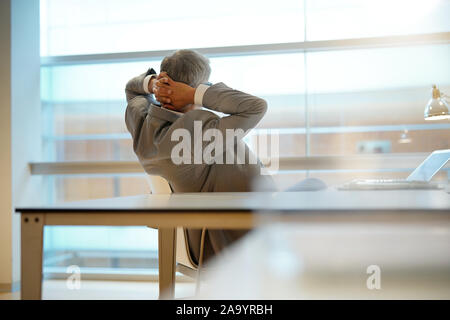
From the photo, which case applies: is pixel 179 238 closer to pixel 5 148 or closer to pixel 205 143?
pixel 205 143

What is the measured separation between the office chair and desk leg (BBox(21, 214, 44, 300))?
2.51 ft

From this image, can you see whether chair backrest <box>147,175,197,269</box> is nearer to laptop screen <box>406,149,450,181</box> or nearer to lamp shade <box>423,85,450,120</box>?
laptop screen <box>406,149,450,181</box>

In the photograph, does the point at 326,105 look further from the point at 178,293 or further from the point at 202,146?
the point at 202,146

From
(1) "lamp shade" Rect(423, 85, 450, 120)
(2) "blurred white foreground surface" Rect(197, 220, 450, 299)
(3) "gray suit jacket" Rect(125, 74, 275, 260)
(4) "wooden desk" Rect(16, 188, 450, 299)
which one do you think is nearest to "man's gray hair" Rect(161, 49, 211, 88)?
(3) "gray suit jacket" Rect(125, 74, 275, 260)

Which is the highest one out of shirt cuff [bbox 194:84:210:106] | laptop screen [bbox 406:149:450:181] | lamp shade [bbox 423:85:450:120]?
lamp shade [bbox 423:85:450:120]

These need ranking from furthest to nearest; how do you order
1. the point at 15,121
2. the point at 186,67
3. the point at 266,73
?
the point at 266,73, the point at 15,121, the point at 186,67

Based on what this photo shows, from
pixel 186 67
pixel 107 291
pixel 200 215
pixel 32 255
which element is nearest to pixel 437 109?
pixel 186 67

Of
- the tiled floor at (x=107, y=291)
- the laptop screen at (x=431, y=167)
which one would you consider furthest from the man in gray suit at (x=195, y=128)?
the tiled floor at (x=107, y=291)

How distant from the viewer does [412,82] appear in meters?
3.48

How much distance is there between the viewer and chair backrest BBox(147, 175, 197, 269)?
1.75 m

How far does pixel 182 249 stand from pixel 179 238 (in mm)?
44

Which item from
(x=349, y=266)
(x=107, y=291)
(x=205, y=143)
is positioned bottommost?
(x=107, y=291)

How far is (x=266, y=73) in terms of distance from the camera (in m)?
3.64
